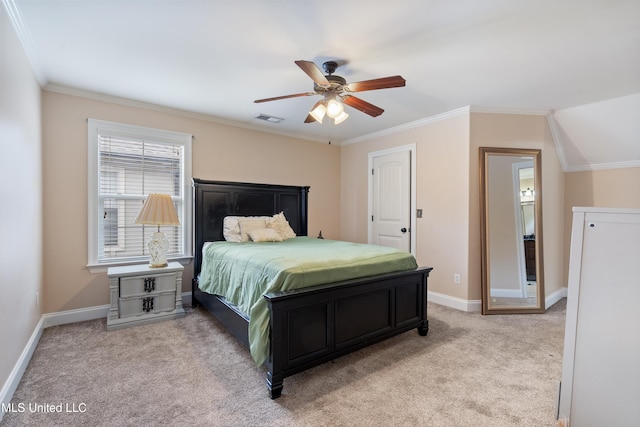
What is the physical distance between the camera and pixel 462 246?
373cm

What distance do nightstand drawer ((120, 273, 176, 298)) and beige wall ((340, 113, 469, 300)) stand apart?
3.17 m

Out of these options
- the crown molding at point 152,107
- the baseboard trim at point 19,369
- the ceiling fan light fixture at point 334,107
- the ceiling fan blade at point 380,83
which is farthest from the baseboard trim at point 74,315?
the ceiling fan blade at point 380,83

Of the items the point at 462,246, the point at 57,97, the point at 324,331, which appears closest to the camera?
the point at 324,331

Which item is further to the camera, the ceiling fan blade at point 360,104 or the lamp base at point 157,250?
the lamp base at point 157,250

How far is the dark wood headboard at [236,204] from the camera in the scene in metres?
3.81

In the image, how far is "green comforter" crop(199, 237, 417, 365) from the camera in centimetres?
208

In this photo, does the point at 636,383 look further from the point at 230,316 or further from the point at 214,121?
the point at 214,121

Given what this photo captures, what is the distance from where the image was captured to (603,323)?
49.1 inches

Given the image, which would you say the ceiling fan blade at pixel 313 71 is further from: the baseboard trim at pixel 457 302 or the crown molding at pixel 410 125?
the baseboard trim at pixel 457 302

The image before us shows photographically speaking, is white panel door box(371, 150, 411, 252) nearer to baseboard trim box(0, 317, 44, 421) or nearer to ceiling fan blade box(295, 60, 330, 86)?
ceiling fan blade box(295, 60, 330, 86)

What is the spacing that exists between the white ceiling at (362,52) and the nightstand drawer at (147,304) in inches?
87.1

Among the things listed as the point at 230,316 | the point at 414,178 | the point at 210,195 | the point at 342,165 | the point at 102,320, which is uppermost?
the point at 342,165

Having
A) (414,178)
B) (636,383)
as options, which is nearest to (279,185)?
(414,178)

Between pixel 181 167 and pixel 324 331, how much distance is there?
113 inches
